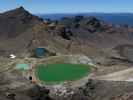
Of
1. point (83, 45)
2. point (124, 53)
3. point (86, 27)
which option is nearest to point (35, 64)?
point (83, 45)

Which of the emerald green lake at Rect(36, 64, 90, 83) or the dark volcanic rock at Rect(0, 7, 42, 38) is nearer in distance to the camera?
the emerald green lake at Rect(36, 64, 90, 83)

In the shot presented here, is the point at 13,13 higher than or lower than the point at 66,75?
higher

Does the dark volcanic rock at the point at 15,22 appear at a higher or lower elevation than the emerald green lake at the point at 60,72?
higher

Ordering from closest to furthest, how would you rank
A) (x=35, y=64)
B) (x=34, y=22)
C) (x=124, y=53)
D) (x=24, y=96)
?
(x=24, y=96) < (x=35, y=64) < (x=124, y=53) < (x=34, y=22)

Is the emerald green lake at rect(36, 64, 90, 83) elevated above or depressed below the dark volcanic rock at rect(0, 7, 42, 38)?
below

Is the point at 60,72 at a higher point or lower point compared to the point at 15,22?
lower

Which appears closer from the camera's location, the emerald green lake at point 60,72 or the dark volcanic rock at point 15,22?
the emerald green lake at point 60,72

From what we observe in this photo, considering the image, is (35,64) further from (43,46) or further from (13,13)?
(13,13)

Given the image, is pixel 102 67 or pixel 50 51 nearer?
pixel 102 67
